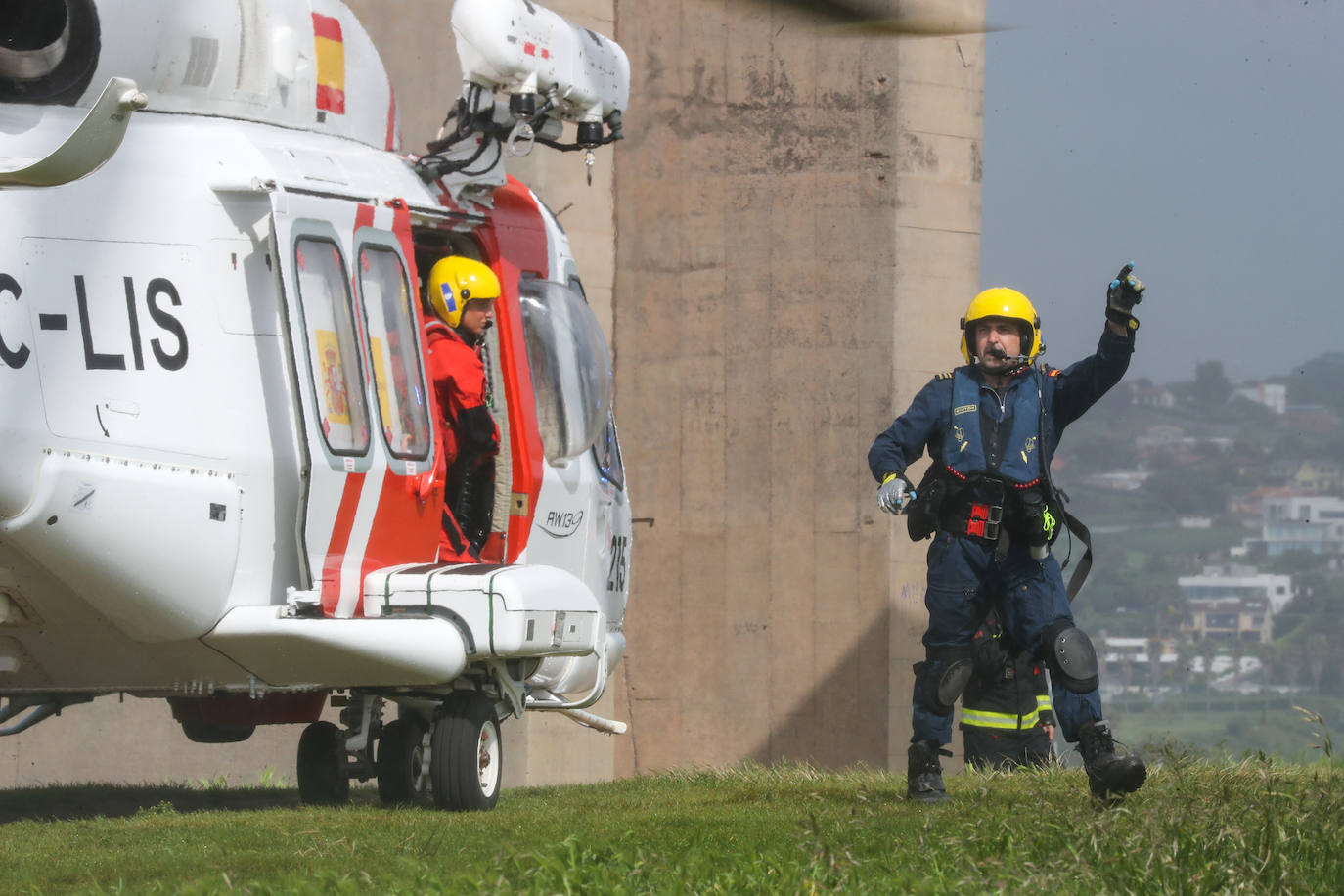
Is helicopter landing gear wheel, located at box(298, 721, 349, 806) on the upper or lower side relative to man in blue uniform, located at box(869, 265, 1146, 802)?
lower

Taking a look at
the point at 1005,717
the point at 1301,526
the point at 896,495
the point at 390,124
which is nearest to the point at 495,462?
the point at 390,124

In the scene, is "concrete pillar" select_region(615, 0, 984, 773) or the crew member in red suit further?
"concrete pillar" select_region(615, 0, 984, 773)

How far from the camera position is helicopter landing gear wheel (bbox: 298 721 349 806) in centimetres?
882

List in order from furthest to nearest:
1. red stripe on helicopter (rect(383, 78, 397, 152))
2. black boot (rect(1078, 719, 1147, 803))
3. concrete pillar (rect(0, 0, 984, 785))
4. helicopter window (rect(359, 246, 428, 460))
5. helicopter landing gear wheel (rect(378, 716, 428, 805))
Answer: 1. concrete pillar (rect(0, 0, 984, 785))
2. red stripe on helicopter (rect(383, 78, 397, 152))
3. helicopter landing gear wheel (rect(378, 716, 428, 805))
4. helicopter window (rect(359, 246, 428, 460))
5. black boot (rect(1078, 719, 1147, 803))

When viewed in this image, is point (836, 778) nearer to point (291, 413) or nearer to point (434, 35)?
point (291, 413)

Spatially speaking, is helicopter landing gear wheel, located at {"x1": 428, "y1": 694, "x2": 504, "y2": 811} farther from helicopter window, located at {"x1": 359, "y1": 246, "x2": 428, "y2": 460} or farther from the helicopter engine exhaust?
the helicopter engine exhaust

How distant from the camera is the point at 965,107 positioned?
14977 millimetres

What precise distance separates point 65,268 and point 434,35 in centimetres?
781

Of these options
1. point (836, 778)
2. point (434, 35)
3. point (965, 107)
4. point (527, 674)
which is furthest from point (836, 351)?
point (527, 674)

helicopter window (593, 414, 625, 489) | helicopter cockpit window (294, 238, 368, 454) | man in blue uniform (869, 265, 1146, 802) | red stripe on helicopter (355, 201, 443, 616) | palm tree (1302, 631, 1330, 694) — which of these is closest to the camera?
man in blue uniform (869, 265, 1146, 802)

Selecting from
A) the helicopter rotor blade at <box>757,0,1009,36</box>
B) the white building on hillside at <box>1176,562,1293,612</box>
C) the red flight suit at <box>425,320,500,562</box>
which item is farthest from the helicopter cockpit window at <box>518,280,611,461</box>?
the white building on hillside at <box>1176,562,1293,612</box>

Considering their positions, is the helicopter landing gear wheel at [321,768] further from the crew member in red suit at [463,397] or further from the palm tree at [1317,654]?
the palm tree at [1317,654]

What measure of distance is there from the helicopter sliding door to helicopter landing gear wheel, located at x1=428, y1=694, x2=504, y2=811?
675mm

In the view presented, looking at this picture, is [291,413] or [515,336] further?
[515,336]
